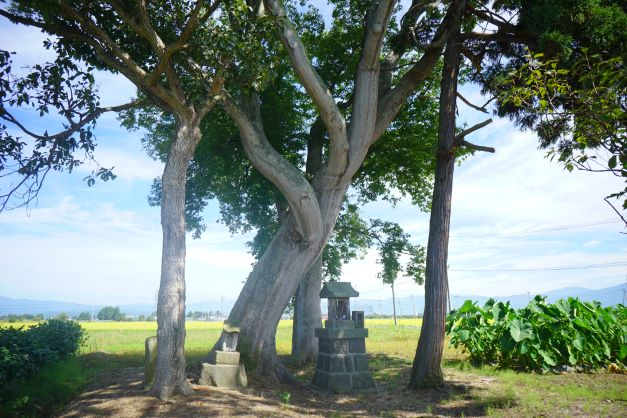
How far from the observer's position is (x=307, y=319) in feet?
45.5

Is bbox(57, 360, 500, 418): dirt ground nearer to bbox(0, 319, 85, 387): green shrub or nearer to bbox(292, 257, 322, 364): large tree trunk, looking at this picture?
bbox(0, 319, 85, 387): green shrub

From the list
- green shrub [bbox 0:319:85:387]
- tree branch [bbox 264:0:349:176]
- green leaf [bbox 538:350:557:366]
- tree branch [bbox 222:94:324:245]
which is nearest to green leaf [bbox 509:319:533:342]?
green leaf [bbox 538:350:557:366]

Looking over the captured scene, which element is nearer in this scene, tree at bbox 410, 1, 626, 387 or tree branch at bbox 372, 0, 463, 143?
tree at bbox 410, 1, 626, 387

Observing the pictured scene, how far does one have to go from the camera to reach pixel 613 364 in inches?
406

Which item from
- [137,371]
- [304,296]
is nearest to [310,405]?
[137,371]

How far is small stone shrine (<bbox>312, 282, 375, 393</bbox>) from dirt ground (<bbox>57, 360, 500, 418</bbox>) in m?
0.39

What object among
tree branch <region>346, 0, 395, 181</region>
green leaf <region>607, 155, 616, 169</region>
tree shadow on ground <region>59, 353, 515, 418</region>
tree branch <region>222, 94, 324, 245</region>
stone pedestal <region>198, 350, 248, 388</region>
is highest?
tree branch <region>346, 0, 395, 181</region>

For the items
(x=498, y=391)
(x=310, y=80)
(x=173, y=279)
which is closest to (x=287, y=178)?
(x=310, y=80)

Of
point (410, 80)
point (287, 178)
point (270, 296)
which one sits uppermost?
point (410, 80)

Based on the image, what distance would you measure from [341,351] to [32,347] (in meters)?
6.45

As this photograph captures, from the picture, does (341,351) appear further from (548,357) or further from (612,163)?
(612,163)

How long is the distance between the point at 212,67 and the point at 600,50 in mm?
7202

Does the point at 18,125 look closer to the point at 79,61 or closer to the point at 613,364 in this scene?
the point at 79,61

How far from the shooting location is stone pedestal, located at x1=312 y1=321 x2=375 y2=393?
A: 366 inches
